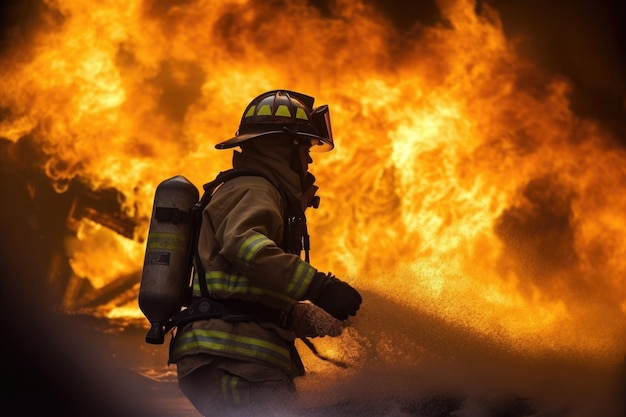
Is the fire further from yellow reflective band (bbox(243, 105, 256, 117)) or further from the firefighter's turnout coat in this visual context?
the firefighter's turnout coat

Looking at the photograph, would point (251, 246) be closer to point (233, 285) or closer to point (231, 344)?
point (233, 285)

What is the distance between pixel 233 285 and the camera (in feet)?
13.8

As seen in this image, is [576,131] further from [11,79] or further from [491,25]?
[11,79]

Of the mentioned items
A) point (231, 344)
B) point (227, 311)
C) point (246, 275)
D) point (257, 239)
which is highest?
point (257, 239)

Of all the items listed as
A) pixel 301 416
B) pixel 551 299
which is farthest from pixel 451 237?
pixel 301 416

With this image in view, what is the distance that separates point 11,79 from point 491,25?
6429mm

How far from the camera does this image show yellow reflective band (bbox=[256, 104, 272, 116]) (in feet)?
16.0

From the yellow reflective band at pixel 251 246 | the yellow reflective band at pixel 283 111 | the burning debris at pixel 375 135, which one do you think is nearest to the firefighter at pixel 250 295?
the yellow reflective band at pixel 251 246

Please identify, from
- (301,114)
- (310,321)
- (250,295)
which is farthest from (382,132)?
(250,295)

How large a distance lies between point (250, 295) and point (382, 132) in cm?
632

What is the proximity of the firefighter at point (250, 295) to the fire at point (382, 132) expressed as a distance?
5421mm

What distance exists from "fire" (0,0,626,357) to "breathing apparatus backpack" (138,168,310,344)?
533 cm

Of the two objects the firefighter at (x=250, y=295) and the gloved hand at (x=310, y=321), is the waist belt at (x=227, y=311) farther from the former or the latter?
the gloved hand at (x=310, y=321)

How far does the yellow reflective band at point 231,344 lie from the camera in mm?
4117
